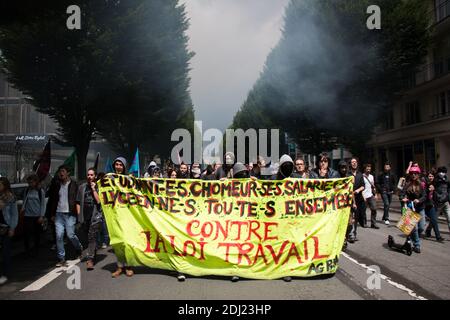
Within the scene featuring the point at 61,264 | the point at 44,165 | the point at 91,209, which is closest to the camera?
the point at 61,264

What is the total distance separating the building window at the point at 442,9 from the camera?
71.3ft

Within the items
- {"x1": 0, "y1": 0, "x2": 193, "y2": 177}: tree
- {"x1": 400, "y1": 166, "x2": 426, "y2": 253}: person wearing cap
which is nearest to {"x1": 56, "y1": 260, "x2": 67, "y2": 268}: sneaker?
{"x1": 400, "y1": 166, "x2": 426, "y2": 253}: person wearing cap

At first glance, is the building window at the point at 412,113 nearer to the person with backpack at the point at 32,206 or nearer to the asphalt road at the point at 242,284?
the asphalt road at the point at 242,284

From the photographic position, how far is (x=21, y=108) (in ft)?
136

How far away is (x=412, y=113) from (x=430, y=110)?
2.31 metres

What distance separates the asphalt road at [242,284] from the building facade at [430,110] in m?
Answer: 18.3

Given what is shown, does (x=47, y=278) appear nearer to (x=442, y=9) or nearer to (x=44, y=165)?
(x=44, y=165)

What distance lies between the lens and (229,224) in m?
5.17

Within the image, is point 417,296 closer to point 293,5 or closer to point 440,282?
point 440,282

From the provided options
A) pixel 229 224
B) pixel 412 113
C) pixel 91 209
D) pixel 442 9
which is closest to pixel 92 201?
pixel 91 209

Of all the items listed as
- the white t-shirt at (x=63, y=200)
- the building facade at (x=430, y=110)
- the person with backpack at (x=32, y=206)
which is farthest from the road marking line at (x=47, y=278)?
the building facade at (x=430, y=110)
